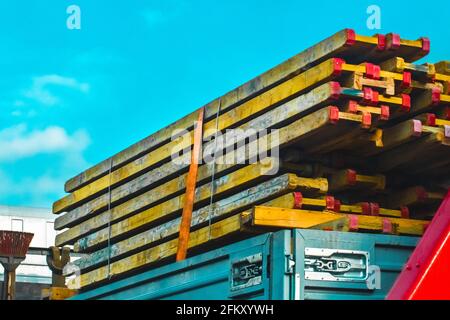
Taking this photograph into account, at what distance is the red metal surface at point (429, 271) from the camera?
409 cm

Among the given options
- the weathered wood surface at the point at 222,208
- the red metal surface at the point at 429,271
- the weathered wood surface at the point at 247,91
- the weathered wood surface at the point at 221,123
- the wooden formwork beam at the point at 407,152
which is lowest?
the red metal surface at the point at 429,271

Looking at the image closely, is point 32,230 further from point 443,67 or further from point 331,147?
point 443,67

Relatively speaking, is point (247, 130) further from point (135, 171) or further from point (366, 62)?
point (135, 171)

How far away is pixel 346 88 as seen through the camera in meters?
5.66

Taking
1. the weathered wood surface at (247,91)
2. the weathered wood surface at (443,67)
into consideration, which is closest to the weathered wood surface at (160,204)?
the weathered wood surface at (247,91)

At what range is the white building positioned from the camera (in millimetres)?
17844

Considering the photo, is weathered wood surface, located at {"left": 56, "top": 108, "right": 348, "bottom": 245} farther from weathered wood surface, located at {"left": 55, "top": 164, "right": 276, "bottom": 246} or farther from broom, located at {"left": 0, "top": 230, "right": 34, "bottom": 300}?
broom, located at {"left": 0, "top": 230, "right": 34, "bottom": 300}

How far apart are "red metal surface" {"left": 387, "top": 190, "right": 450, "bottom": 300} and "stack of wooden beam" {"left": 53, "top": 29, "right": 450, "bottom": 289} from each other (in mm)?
1361

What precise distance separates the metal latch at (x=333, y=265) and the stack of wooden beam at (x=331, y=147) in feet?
1.13

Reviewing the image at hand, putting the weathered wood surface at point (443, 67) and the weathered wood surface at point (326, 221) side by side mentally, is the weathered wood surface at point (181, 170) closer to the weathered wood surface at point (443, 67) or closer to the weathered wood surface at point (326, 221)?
the weathered wood surface at point (326, 221)

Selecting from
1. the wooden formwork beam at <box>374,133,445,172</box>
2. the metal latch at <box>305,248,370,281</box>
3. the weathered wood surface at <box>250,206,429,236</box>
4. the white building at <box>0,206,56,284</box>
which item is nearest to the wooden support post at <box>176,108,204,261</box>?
the weathered wood surface at <box>250,206,429,236</box>

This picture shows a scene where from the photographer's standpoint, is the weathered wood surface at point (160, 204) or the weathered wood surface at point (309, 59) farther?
the weathered wood surface at point (160, 204)

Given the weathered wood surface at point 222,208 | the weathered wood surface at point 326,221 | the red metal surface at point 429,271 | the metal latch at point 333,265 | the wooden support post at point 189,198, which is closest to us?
the red metal surface at point 429,271
